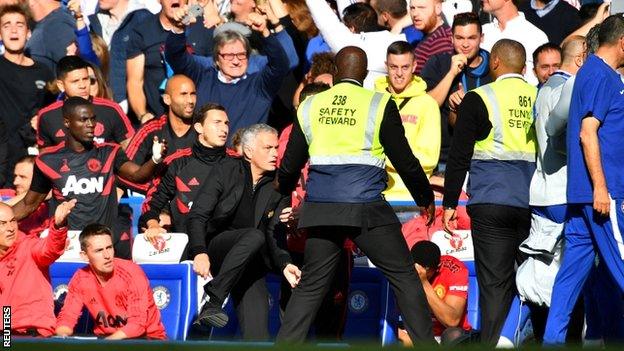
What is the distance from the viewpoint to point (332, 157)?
33.3 feet

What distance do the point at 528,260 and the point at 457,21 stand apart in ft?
10.4

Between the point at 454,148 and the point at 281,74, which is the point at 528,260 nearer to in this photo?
the point at 454,148

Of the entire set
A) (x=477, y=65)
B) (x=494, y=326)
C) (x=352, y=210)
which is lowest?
(x=494, y=326)

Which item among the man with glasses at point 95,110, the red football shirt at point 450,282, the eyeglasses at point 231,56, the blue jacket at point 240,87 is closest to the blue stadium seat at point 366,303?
the red football shirt at point 450,282

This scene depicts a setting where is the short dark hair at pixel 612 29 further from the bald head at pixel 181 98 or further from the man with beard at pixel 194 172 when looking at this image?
the bald head at pixel 181 98

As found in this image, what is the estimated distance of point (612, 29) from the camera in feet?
31.9

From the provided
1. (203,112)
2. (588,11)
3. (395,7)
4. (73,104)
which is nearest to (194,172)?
(203,112)

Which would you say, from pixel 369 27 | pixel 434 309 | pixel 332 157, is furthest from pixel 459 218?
pixel 369 27

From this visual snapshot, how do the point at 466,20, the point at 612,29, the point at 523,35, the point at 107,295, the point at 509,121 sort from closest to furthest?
the point at 612,29 → the point at 509,121 → the point at 107,295 → the point at 466,20 → the point at 523,35

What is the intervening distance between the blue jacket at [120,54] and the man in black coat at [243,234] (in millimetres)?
3618

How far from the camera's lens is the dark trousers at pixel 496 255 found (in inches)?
409

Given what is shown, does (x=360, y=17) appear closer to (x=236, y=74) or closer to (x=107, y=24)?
(x=236, y=74)

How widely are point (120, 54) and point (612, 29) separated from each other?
256 inches

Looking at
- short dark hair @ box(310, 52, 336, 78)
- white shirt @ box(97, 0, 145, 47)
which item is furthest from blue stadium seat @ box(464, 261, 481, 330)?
white shirt @ box(97, 0, 145, 47)
